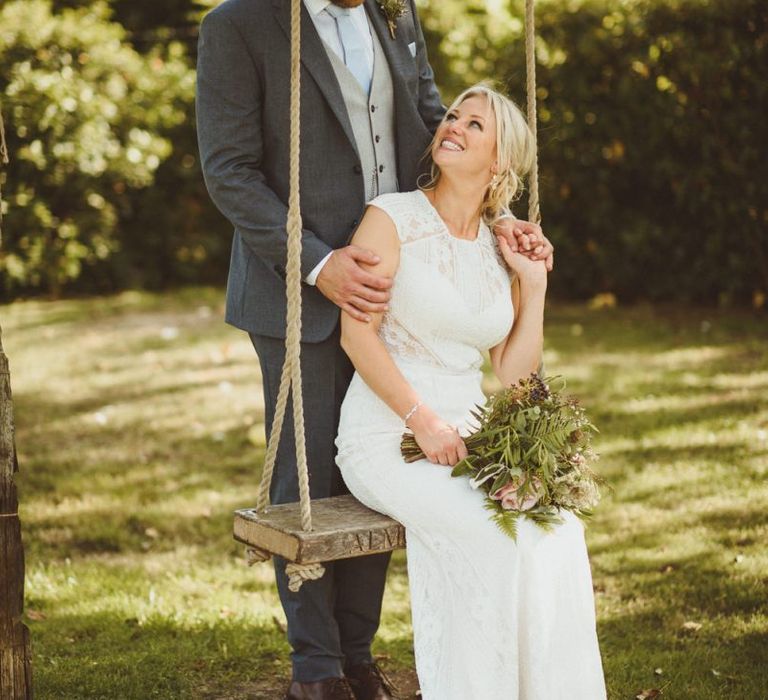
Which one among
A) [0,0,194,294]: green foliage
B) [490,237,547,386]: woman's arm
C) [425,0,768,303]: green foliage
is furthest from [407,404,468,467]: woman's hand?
[0,0,194,294]: green foliage

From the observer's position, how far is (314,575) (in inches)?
108

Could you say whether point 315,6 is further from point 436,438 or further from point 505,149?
point 436,438

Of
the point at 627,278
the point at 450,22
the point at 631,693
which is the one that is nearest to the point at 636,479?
the point at 631,693

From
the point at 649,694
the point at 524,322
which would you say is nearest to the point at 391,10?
the point at 524,322

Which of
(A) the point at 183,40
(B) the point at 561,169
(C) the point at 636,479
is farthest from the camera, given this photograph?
(A) the point at 183,40

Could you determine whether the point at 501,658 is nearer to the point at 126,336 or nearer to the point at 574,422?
the point at 574,422

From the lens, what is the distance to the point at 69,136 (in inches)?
376

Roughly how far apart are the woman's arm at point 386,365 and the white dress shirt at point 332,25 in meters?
→ 0.47

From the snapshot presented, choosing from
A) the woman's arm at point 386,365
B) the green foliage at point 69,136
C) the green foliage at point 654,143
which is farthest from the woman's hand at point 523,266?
the green foliage at point 69,136

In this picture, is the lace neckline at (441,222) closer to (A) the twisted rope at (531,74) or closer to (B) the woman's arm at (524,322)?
(B) the woman's arm at (524,322)

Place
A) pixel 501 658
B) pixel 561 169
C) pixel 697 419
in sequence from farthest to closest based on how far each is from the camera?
pixel 561 169
pixel 697 419
pixel 501 658

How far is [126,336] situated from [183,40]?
6.10 metres

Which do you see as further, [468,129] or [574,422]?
[468,129]

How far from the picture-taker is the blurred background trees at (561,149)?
27.3 ft
